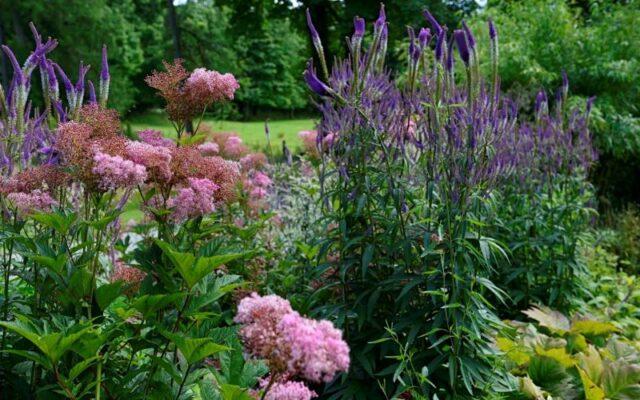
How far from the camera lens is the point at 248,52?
4600 centimetres

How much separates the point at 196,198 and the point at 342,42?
1951cm

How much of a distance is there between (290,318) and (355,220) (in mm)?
1931

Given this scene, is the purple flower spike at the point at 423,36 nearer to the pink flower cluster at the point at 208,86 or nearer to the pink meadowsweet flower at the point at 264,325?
the pink flower cluster at the point at 208,86

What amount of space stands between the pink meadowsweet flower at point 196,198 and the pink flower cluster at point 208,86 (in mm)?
565

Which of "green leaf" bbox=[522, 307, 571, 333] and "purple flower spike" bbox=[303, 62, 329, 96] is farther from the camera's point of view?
"green leaf" bbox=[522, 307, 571, 333]

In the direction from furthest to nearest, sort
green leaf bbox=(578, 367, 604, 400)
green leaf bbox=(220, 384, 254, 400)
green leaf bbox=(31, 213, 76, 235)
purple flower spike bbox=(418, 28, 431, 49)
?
green leaf bbox=(578, 367, 604, 400) → purple flower spike bbox=(418, 28, 431, 49) → green leaf bbox=(31, 213, 76, 235) → green leaf bbox=(220, 384, 254, 400)

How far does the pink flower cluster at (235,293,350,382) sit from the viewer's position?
1271 millimetres

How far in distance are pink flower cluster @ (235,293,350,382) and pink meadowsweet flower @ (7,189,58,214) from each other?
1.07m

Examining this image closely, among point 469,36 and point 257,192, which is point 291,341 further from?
point 257,192

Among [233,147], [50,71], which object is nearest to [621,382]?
[233,147]

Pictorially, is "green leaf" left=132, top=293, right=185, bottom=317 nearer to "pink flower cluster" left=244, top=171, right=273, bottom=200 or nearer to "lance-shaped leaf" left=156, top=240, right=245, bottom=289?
"lance-shaped leaf" left=156, top=240, right=245, bottom=289

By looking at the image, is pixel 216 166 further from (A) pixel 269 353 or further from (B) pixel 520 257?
(B) pixel 520 257

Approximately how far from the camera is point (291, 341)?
131 centimetres

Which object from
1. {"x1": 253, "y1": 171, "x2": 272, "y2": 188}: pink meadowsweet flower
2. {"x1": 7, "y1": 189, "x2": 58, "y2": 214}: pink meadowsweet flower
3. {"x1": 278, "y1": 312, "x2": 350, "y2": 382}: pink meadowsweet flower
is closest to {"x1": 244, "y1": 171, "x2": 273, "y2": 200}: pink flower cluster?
{"x1": 253, "y1": 171, "x2": 272, "y2": 188}: pink meadowsweet flower
